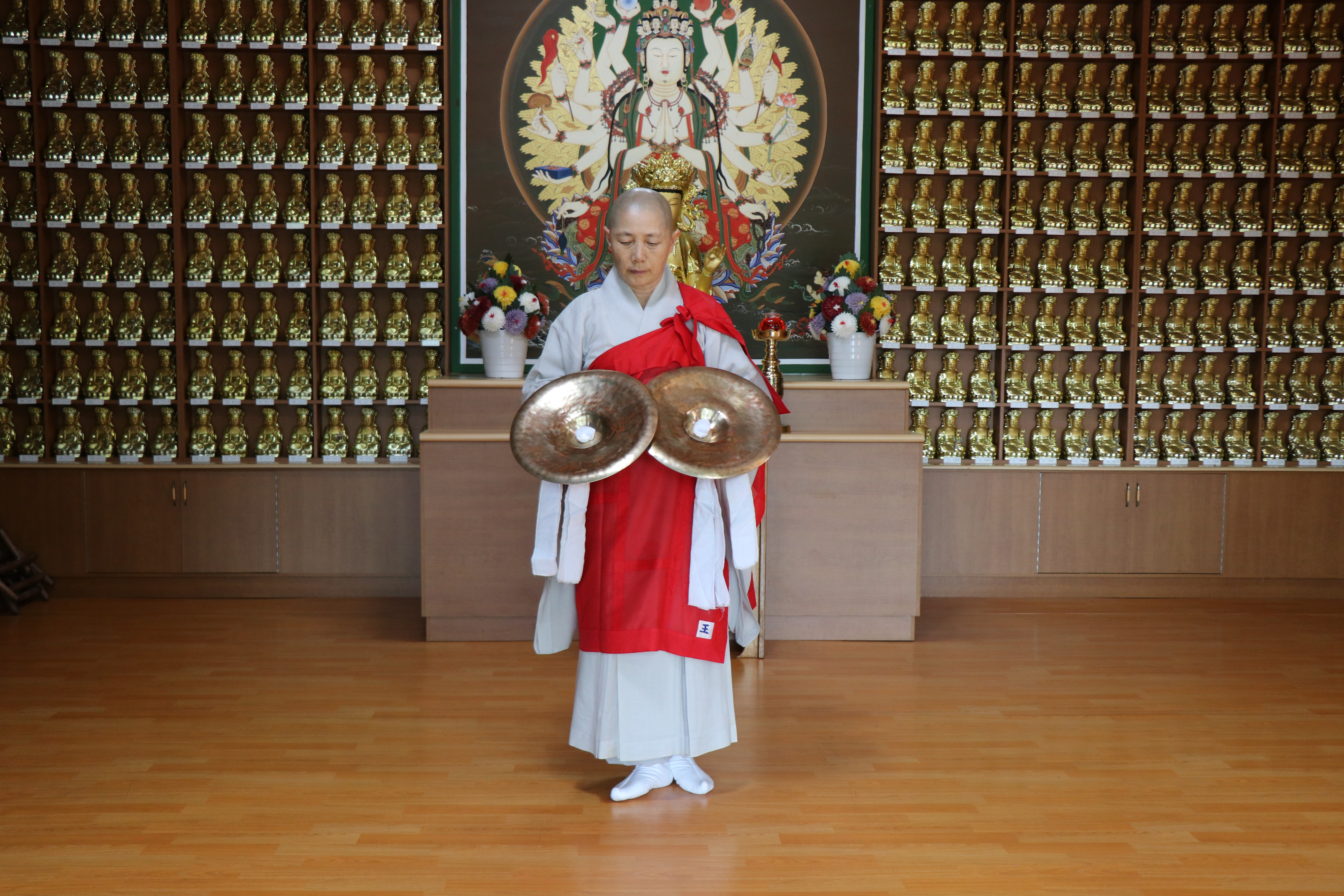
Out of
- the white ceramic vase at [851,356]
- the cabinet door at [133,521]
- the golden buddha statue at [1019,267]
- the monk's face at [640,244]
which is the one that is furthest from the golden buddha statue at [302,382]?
the golden buddha statue at [1019,267]

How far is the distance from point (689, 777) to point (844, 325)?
7.89 feet

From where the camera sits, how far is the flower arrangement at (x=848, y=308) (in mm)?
4754

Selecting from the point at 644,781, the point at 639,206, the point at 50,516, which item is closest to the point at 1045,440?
the point at 644,781

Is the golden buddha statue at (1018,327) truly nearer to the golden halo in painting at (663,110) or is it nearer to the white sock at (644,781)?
the golden halo in painting at (663,110)

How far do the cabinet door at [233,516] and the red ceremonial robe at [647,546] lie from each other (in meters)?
2.86

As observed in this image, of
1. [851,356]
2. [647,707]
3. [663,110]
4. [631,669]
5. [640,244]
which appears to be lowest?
[647,707]

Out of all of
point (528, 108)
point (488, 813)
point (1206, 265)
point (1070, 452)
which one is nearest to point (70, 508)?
point (528, 108)

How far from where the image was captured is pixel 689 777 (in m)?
2.90

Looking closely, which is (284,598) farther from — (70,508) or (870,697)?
(870,697)

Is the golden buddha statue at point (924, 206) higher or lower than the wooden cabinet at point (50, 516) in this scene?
higher

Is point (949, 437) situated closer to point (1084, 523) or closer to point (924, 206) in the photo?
point (1084, 523)

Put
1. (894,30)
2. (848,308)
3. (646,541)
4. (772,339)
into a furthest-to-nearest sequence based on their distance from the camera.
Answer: (894,30), (848,308), (772,339), (646,541)

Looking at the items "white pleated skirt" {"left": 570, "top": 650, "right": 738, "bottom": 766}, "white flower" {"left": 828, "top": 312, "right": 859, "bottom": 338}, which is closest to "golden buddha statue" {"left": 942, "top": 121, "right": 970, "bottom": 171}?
"white flower" {"left": 828, "top": 312, "right": 859, "bottom": 338}

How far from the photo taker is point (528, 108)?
5246 millimetres
